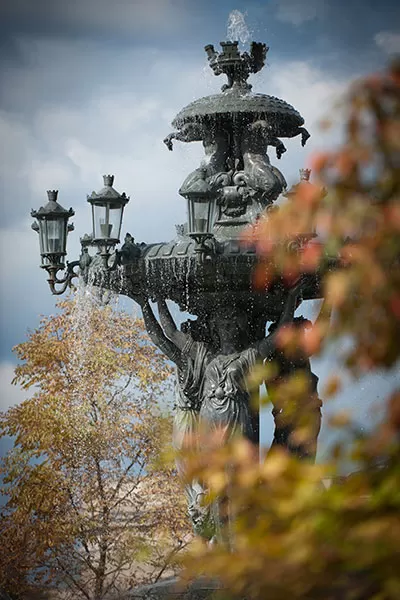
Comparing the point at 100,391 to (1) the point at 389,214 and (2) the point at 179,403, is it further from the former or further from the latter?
(1) the point at 389,214

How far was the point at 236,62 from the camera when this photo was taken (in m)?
10.4

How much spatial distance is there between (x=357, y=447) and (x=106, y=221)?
5658mm

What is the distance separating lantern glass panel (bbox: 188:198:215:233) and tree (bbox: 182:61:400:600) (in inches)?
198

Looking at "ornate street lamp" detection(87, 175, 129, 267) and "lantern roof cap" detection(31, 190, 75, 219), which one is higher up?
"lantern roof cap" detection(31, 190, 75, 219)

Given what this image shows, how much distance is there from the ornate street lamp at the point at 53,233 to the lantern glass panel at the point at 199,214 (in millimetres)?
1447

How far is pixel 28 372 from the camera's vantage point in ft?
73.2

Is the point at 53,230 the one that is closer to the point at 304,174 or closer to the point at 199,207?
the point at 199,207

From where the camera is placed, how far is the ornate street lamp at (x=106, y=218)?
9.38m

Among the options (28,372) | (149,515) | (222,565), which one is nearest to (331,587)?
(222,565)

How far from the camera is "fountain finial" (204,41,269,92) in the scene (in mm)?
10391

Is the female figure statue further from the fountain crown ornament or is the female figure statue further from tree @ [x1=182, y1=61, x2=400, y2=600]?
tree @ [x1=182, y1=61, x2=400, y2=600]

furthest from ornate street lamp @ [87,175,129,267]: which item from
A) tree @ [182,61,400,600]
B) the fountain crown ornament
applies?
tree @ [182,61,400,600]

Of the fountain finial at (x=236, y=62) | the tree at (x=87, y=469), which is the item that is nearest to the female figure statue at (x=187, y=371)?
the fountain finial at (x=236, y=62)

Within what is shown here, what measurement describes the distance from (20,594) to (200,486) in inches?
432
